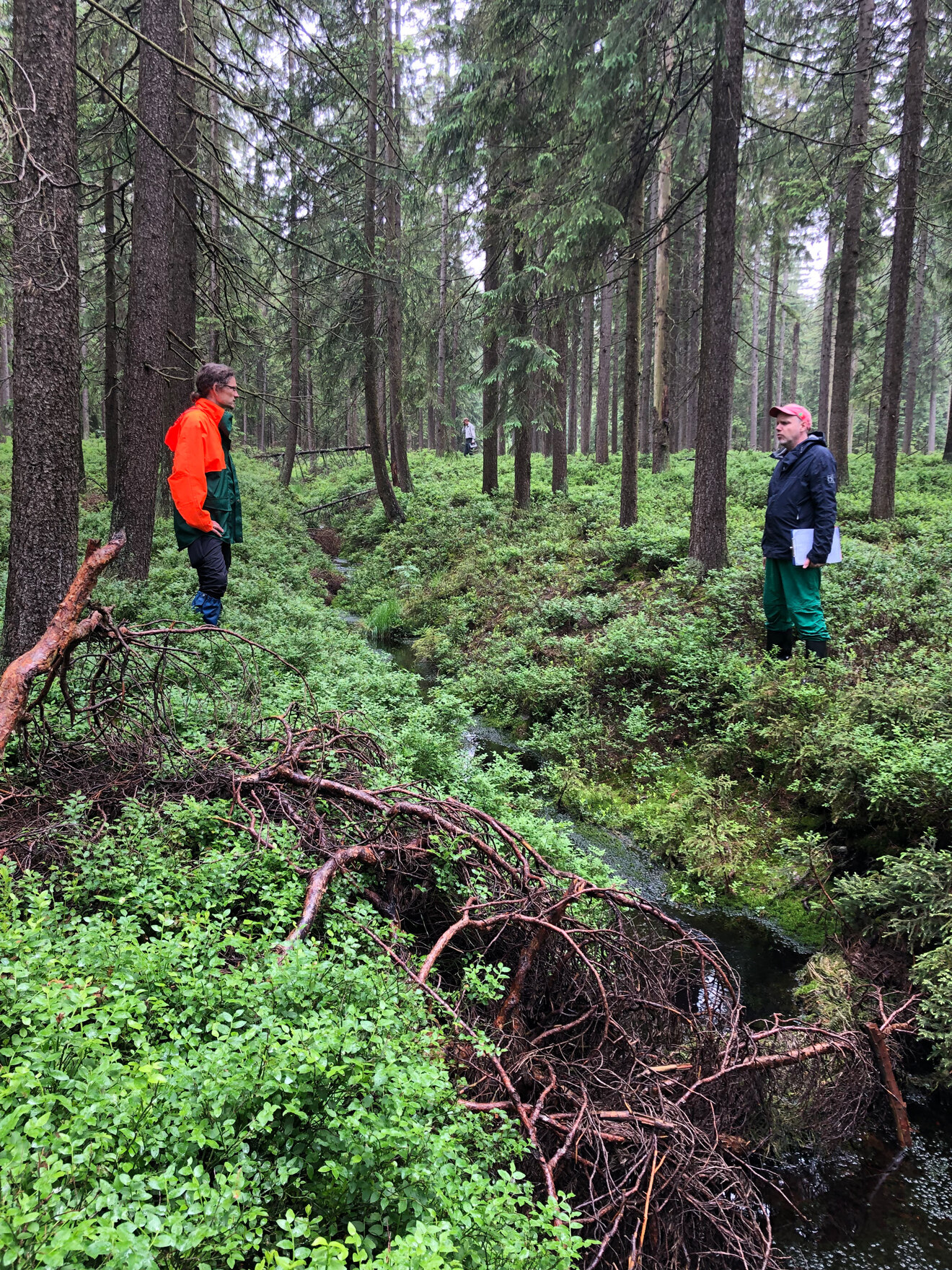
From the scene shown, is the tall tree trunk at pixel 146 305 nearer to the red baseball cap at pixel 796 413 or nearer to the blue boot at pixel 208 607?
the blue boot at pixel 208 607

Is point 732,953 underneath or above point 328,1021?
underneath

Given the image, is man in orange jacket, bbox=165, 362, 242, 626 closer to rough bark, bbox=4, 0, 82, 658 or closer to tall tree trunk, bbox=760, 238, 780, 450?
rough bark, bbox=4, 0, 82, 658

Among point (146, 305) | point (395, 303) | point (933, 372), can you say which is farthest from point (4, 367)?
point (933, 372)

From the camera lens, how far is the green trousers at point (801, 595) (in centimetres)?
702

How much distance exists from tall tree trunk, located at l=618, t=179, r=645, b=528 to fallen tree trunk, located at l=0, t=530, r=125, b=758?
1080cm

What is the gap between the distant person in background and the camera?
35156mm

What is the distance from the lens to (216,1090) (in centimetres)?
199

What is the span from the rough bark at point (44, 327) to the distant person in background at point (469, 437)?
96.4ft

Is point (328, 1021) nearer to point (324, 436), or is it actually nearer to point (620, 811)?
point (620, 811)

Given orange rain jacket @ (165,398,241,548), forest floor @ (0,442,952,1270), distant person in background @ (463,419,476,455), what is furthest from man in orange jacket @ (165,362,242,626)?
distant person in background @ (463,419,476,455)

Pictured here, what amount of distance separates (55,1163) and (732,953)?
4317 mm

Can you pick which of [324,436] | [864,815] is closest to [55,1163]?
[864,815]

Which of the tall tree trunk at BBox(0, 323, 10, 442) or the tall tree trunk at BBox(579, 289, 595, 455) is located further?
the tall tree trunk at BBox(0, 323, 10, 442)

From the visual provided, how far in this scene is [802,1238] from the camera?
3072 mm
